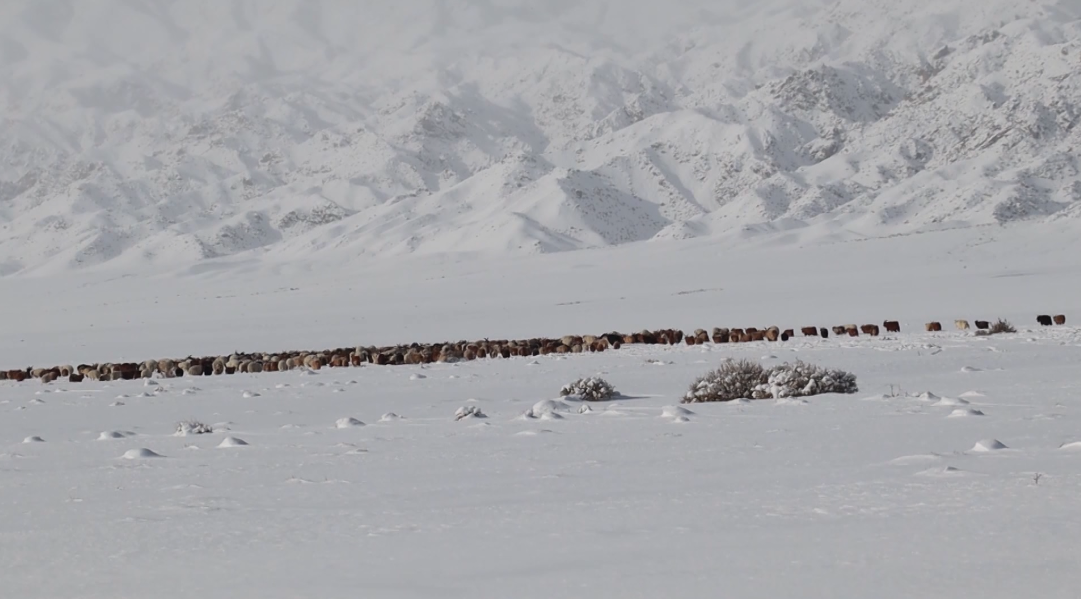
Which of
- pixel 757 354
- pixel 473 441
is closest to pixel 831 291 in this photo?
pixel 757 354

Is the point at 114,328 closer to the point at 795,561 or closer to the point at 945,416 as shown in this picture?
the point at 945,416

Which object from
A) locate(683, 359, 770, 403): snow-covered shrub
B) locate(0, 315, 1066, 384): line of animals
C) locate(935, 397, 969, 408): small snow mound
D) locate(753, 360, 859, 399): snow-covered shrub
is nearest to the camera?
locate(935, 397, 969, 408): small snow mound

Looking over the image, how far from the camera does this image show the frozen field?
4.69 m

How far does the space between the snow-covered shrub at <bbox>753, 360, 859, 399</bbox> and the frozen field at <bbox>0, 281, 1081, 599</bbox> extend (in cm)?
32

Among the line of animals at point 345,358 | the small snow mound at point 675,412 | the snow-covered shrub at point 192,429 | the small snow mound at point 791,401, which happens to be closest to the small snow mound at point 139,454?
the snow-covered shrub at point 192,429

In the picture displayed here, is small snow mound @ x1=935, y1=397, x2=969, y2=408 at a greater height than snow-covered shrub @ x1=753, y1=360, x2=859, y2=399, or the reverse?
snow-covered shrub @ x1=753, y1=360, x2=859, y2=399

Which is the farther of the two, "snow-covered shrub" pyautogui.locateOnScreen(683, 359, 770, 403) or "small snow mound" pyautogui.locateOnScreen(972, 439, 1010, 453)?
"snow-covered shrub" pyautogui.locateOnScreen(683, 359, 770, 403)

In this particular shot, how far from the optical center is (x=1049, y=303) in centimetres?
4062

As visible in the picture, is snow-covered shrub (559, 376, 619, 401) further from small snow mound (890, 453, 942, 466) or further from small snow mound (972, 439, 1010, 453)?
small snow mound (890, 453, 942, 466)

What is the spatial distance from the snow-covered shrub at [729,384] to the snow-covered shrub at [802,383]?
135 mm

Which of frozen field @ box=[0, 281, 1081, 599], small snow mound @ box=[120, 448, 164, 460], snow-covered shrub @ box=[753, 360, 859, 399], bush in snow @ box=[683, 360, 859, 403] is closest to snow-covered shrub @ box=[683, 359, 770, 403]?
bush in snow @ box=[683, 360, 859, 403]

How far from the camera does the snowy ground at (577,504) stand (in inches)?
185

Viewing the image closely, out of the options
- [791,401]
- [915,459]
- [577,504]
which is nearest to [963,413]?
[791,401]

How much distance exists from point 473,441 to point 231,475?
2.07m
